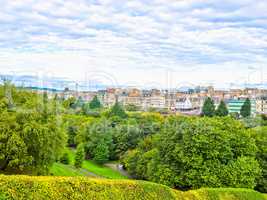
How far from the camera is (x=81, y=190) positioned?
1230 centimetres

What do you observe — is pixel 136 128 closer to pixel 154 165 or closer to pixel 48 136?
pixel 154 165

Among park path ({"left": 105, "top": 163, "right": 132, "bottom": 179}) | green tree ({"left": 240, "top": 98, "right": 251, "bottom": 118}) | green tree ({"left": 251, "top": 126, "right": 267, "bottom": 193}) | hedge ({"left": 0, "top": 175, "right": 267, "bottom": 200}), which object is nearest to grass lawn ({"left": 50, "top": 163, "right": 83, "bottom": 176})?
park path ({"left": 105, "top": 163, "right": 132, "bottom": 179})

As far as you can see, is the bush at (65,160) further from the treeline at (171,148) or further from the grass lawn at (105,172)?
the treeline at (171,148)

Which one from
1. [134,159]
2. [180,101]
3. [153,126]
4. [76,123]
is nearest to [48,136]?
[134,159]

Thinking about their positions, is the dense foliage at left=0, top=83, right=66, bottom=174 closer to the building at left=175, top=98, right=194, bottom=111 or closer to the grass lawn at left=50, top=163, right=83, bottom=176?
the grass lawn at left=50, top=163, right=83, bottom=176

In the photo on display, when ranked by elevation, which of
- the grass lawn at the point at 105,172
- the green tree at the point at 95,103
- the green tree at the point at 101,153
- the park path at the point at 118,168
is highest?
the green tree at the point at 95,103

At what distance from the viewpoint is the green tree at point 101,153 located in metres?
45.1

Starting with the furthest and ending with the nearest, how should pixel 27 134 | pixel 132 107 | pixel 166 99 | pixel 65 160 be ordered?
pixel 132 107
pixel 166 99
pixel 65 160
pixel 27 134

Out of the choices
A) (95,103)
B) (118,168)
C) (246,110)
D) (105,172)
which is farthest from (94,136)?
(246,110)

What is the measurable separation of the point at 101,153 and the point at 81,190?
109ft

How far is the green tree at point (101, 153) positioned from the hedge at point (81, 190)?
29.8 m

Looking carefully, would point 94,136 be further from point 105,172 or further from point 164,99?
point 164,99

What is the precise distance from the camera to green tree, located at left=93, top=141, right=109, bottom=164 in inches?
1775

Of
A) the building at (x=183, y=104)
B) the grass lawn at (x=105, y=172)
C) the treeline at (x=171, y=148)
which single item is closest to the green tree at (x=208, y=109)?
the building at (x=183, y=104)
